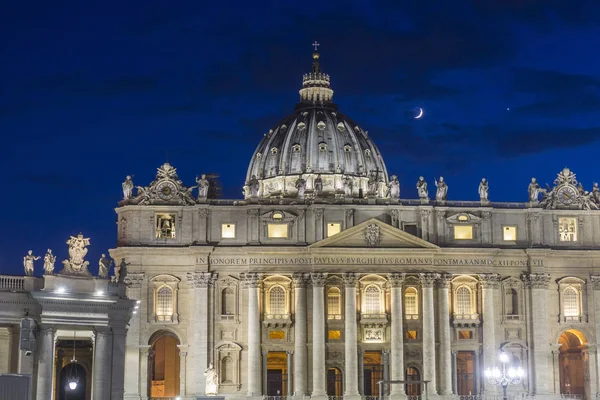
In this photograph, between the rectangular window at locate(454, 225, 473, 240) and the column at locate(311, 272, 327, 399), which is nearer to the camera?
the column at locate(311, 272, 327, 399)

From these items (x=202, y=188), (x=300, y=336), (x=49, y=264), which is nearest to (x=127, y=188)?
(x=202, y=188)

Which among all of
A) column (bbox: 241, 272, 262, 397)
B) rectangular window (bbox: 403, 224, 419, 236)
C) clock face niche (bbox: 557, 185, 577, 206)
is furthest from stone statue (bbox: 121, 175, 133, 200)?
clock face niche (bbox: 557, 185, 577, 206)

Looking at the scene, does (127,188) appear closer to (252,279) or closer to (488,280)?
(252,279)

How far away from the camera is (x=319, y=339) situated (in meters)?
114

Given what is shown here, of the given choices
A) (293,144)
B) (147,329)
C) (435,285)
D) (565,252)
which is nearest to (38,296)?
(147,329)

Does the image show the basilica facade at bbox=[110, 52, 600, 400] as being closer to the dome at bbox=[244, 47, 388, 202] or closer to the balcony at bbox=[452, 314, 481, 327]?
the balcony at bbox=[452, 314, 481, 327]

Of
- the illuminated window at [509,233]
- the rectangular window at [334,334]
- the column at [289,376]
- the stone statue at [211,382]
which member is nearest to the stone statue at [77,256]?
the stone statue at [211,382]

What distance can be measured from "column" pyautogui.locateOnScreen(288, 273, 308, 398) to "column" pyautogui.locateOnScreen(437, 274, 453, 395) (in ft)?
41.5

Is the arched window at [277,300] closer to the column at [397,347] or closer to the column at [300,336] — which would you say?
the column at [300,336]

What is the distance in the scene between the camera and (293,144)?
154 metres

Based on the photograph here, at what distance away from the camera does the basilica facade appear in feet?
374

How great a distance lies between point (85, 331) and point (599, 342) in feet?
204

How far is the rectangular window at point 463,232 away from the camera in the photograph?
118750 mm

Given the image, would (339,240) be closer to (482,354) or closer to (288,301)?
(288,301)
